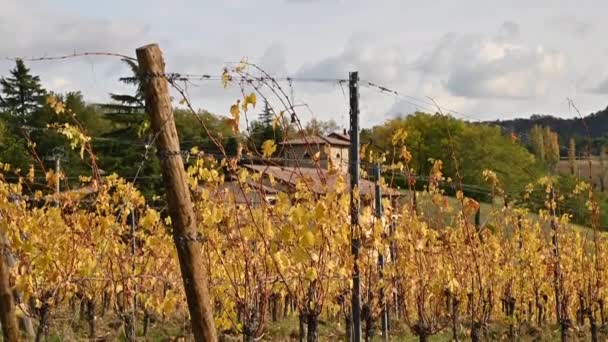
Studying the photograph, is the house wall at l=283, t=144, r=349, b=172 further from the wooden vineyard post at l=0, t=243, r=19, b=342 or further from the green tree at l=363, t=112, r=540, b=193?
the green tree at l=363, t=112, r=540, b=193

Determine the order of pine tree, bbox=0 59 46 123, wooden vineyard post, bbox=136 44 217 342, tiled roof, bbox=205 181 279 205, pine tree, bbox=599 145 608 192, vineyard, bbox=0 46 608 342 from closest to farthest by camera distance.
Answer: wooden vineyard post, bbox=136 44 217 342 → vineyard, bbox=0 46 608 342 → tiled roof, bbox=205 181 279 205 → pine tree, bbox=0 59 46 123 → pine tree, bbox=599 145 608 192

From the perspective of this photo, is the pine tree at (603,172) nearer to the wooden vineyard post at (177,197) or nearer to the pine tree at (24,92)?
the pine tree at (24,92)

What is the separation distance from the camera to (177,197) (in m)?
3.37

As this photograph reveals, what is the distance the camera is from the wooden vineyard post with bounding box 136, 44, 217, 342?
3.35 metres

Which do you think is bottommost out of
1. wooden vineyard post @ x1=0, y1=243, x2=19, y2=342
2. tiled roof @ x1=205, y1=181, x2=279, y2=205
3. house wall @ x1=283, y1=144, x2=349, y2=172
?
wooden vineyard post @ x1=0, y1=243, x2=19, y2=342

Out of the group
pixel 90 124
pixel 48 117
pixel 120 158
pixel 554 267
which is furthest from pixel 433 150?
pixel 554 267

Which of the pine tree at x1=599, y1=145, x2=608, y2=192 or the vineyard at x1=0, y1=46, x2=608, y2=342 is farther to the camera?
the pine tree at x1=599, y1=145, x2=608, y2=192

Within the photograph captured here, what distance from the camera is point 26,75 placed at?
39688mm

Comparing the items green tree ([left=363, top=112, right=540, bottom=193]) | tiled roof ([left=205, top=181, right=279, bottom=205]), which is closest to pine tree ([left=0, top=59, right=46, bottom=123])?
green tree ([left=363, top=112, right=540, bottom=193])

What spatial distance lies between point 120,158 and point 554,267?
55.2ft

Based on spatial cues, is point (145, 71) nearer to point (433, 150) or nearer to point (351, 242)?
point (351, 242)

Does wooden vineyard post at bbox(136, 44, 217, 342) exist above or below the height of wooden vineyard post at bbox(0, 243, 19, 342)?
above

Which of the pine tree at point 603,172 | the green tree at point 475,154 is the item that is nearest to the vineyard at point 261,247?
the green tree at point 475,154

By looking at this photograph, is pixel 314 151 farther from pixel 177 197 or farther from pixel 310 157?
pixel 177 197
